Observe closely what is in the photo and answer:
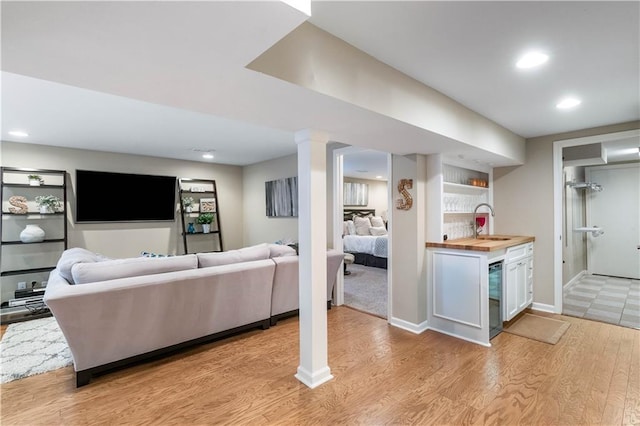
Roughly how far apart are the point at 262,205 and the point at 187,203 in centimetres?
144

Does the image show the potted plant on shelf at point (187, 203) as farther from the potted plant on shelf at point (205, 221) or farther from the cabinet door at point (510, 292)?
the cabinet door at point (510, 292)

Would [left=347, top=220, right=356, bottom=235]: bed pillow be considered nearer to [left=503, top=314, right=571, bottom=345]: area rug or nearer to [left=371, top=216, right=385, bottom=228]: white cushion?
[left=371, top=216, right=385, bottom=228]: white cushion

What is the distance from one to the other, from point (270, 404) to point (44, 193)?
4890 millimetres

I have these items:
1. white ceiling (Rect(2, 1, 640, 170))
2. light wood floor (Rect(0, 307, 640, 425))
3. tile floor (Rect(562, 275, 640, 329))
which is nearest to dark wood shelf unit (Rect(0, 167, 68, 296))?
white ceiling (Rect(2, 1, 640, 170))

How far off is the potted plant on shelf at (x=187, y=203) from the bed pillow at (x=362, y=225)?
13.7 ft

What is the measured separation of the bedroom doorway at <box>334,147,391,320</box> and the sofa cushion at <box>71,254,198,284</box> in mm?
2126

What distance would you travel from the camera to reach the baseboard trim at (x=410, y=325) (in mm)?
3287

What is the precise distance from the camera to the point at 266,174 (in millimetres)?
5965

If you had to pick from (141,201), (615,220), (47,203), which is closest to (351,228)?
(141,201)

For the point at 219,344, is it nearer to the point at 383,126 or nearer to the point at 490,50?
the point at 383,126

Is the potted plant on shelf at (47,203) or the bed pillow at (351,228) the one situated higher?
the potted plant on shelf at (47,203)

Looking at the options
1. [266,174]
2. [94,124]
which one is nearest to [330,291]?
[266,174]

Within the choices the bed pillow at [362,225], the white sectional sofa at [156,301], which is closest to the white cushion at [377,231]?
the bed pillow at [362,225]

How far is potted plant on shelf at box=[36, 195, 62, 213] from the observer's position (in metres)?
4.43
